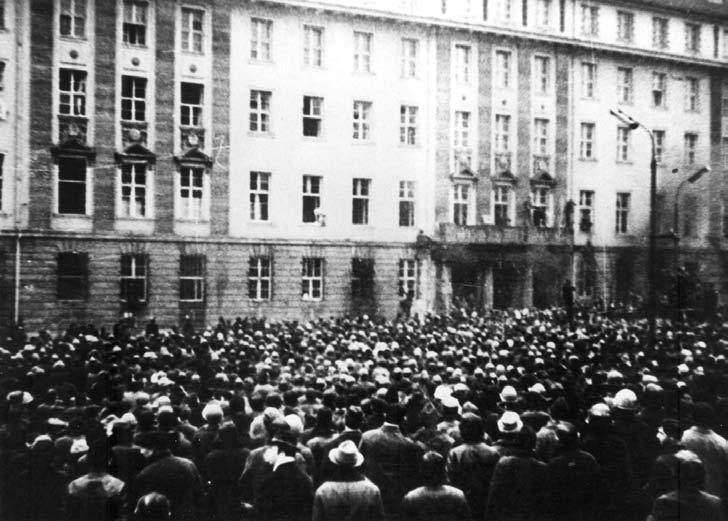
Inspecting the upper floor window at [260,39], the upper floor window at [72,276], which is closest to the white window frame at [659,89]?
the upper floor window at [260,39]

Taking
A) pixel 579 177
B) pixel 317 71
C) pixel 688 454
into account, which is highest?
pixel 317 71

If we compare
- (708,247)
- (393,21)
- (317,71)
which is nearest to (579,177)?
(708,247)

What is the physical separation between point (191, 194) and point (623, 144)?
1694 centimetres

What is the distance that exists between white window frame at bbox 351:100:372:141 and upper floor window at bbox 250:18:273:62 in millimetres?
4305

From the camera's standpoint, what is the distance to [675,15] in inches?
935

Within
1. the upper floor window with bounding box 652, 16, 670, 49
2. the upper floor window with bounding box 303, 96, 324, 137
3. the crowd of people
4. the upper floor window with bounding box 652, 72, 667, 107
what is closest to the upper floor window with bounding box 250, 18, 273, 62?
the upper floor window with bounding box 303, 96, 324, 137

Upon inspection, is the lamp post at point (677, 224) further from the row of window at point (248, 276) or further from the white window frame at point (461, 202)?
the row of window at point (248, 276)

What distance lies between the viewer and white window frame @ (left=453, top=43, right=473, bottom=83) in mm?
25734

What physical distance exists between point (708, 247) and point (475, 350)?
11.5 m

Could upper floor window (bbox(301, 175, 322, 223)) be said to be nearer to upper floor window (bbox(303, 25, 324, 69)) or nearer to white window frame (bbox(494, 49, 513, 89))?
upper floor window (bbox(303, 25, 324, 69))

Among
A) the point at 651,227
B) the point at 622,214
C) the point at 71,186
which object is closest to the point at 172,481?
the point at 651,227

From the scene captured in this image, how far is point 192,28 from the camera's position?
1087 inches

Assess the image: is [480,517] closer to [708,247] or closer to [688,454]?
[688,454]

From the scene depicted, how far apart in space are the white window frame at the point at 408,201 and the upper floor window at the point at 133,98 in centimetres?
1045
